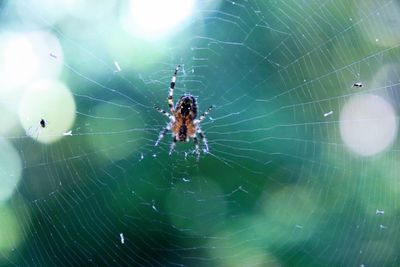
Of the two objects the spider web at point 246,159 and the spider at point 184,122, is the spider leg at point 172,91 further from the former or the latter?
the spider web at point 246,159

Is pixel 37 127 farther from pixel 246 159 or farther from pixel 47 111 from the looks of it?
pixel 246 159

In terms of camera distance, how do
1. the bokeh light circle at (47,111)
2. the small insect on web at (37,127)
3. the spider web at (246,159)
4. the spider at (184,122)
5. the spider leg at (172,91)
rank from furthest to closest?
the spider web at (246,159) → the bokeh light circle at (47,111) → the spider at (184,122) → the spider leg at (172,91) → the small insect on web at (37,127)

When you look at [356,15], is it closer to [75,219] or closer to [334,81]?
→ [334,81]

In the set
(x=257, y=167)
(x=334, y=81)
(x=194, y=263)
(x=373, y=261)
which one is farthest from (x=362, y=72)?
(x=194, y=263)

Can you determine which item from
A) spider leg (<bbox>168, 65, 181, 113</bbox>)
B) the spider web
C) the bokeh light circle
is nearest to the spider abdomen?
spider leg (<bbox>168, 65, 181, 113</bbox>)

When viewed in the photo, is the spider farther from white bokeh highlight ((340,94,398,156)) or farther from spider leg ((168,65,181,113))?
white bokeh highlight ((340,94,398,156))

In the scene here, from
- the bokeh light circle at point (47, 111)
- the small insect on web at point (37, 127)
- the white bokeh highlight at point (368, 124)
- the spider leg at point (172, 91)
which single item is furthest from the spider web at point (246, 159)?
the small insect on web at point (37, 127)

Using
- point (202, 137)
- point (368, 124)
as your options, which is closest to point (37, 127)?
point (202, 137)
